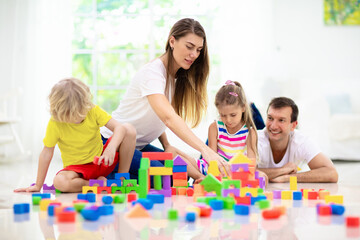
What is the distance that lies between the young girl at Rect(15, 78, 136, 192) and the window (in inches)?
116

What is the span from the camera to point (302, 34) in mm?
5590

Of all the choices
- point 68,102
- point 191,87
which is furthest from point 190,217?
point 191,87

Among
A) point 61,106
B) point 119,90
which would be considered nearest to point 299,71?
point 119,90

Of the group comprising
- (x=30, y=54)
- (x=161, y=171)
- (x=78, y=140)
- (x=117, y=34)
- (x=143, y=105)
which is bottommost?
(x=161, y=171)

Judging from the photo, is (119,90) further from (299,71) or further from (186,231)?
(186,231)

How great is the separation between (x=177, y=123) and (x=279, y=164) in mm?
832

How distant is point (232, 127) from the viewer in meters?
2.71

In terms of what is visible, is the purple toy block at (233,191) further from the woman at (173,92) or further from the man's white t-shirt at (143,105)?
the man's white t-shirt at (143,105)

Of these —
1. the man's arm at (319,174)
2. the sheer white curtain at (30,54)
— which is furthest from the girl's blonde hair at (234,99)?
the sheer white curtain at (30,54)

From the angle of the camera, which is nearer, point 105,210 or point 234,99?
point 105,210

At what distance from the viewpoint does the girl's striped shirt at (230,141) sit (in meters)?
2.68

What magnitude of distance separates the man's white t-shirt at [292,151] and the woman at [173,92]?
1.34 ft

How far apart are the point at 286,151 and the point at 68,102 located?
129 cm

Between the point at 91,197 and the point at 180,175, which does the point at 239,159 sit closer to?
the point at 180,175
